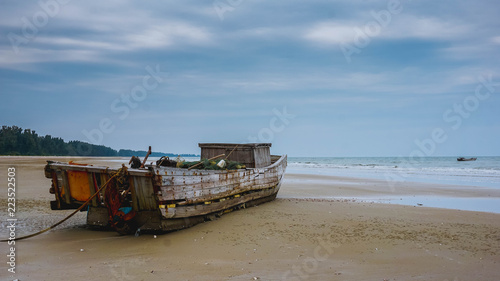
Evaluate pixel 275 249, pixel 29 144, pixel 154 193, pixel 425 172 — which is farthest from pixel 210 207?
pixel 29 144

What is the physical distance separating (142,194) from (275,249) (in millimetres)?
2740

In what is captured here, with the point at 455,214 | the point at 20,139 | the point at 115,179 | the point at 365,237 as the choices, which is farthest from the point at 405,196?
the point at 20,139

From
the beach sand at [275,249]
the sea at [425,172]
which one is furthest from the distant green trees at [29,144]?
the beach sand at [275,249]

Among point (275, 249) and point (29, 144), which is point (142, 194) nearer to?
point (275, 249)

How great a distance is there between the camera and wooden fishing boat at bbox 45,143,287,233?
739 cm

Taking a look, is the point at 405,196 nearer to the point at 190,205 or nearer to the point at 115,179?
the point at 190,205

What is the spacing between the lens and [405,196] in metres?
15.2

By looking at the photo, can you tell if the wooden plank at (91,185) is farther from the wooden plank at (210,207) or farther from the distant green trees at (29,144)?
the distant green trees at (29,144)

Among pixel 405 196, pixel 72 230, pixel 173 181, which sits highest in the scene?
pixel 173 181

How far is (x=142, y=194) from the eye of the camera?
24.6 feet

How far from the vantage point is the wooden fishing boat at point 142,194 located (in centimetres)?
739

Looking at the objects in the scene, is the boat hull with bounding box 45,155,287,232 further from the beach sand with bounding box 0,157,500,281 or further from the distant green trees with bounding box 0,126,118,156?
the distant green trees with bounding box 0,126,118,156

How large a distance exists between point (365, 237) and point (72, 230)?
19.8 ft

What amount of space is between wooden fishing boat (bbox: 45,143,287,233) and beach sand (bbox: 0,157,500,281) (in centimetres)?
30
